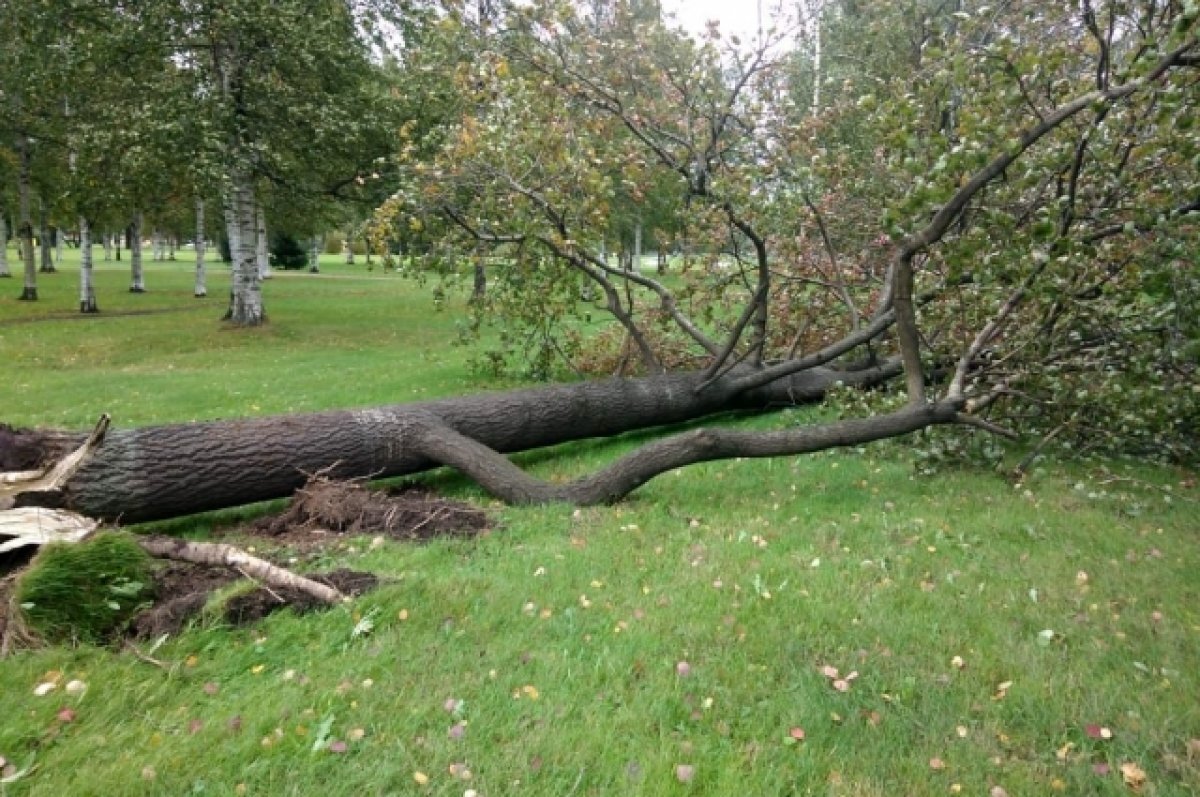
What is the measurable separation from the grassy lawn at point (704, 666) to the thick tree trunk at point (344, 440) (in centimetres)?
53

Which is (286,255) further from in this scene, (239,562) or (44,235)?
(239,562)

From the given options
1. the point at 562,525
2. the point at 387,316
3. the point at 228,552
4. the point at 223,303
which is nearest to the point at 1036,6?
the point at 562,525

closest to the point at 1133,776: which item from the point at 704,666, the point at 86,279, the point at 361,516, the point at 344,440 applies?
the point at 704,666

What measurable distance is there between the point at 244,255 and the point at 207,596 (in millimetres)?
14388

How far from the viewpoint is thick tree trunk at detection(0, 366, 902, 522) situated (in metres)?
4.68

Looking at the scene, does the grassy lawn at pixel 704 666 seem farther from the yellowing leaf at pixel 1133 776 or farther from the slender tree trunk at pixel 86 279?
the slender tree trunk at pixel 86 279

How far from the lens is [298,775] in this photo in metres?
2.52

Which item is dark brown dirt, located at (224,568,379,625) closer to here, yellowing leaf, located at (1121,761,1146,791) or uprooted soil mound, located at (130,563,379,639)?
uprooted soil mound, located at (130,563,379,639)

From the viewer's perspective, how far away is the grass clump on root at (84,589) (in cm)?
330

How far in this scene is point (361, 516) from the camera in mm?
4988

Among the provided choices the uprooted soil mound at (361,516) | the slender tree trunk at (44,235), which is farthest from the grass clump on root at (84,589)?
the slender tree trunk at (44,235)

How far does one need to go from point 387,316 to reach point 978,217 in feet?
54.6

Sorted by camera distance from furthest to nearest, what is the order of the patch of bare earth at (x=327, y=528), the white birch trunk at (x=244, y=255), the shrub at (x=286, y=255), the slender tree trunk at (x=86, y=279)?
the shrub at (x=286, y=255) < the slender tree trunk at (x=86, y=279) < the white birch trunk at (x=244, y=255) < the patch of bare earth at (x=327, y=528)

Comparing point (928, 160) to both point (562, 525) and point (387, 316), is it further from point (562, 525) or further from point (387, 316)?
point (387, 316)
